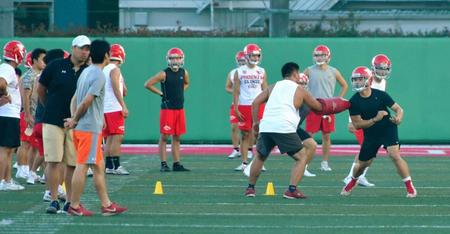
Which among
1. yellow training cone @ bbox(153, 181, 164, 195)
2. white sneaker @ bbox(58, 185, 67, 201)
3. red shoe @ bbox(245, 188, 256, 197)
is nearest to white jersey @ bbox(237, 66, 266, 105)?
yellow training cone @ bbox(153, 181, 164, 195)

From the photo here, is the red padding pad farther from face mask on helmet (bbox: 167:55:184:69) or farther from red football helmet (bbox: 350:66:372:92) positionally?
face mask on helmet (bbox: 167:55:184:69)

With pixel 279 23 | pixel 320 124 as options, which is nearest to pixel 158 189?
pixel 320 124

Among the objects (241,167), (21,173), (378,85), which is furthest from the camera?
(241,167)

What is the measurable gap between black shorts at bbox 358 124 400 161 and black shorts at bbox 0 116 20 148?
409cm

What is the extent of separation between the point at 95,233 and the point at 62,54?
3080 millimetres

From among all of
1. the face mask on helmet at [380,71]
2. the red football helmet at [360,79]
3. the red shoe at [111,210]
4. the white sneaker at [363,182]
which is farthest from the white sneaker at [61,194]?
the face mask on helmet at [380,71]

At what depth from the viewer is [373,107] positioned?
539 inches

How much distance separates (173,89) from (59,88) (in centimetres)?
526

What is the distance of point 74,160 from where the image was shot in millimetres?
12195

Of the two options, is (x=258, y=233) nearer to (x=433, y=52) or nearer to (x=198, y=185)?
(x=198, y=185)

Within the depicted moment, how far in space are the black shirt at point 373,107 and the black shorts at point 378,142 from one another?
46mm

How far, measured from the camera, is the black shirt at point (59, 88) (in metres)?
12.2

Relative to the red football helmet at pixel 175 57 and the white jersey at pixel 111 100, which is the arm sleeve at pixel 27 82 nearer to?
the white jersey at pixel 111 100

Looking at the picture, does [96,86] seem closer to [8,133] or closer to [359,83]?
[8,133]
